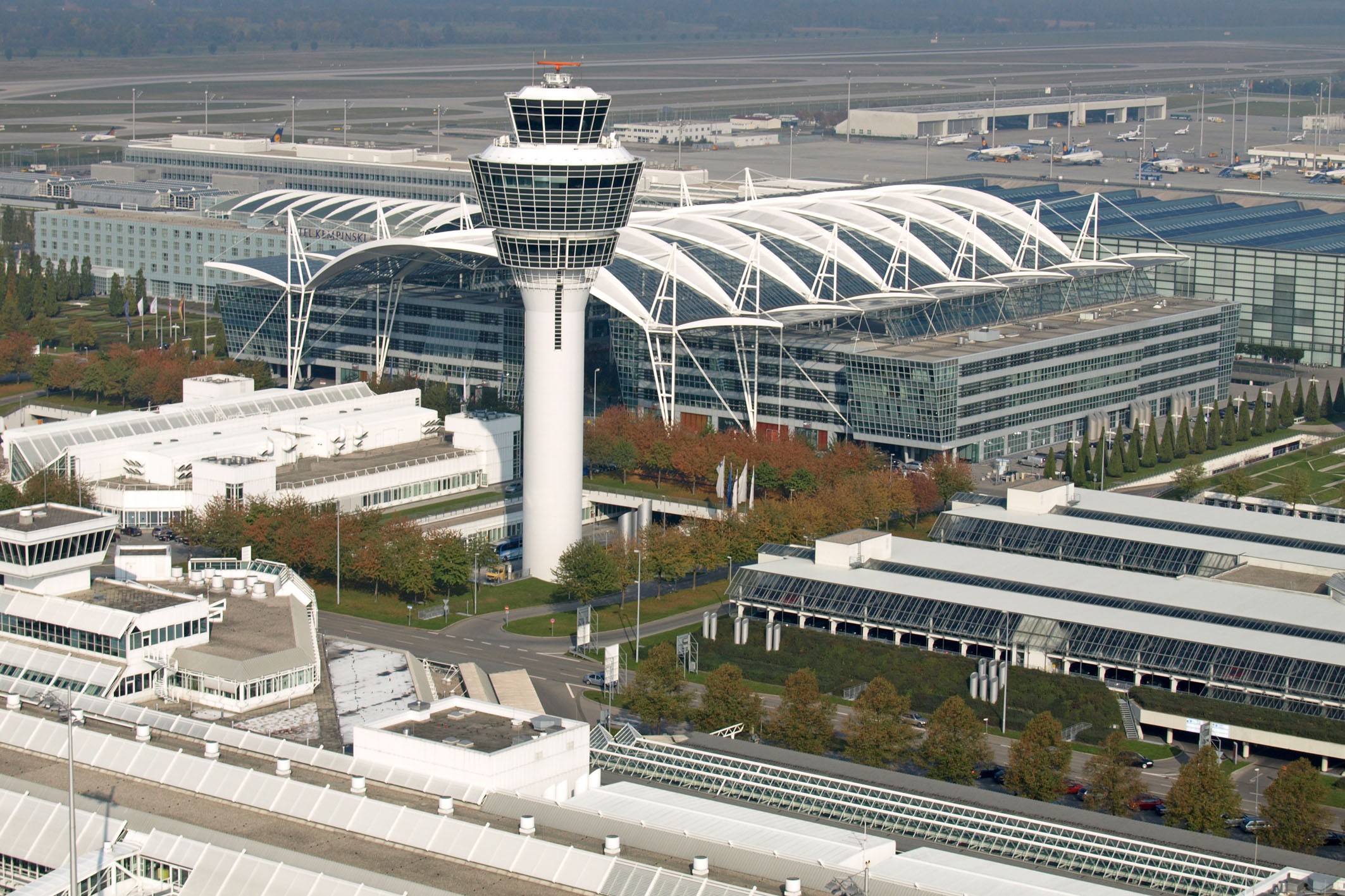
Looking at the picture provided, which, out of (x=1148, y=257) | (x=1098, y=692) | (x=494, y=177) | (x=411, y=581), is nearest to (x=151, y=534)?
(x=411, y=581)

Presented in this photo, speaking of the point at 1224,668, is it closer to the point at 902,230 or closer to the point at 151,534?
the point at 151,534

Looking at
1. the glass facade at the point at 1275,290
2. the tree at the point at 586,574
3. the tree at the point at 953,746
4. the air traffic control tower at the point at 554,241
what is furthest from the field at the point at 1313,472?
the tree at the point at 953,746

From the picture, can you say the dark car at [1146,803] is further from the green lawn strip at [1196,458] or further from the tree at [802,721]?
the green lawn strip at [1196,458]

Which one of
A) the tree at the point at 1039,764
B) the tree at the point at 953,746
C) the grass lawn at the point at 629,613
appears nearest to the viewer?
the tree at the point at 1039,764

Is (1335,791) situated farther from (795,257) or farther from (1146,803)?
(795,257)

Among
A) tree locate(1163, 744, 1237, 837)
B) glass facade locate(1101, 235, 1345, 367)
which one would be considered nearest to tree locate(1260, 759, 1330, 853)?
tree locate(1163, 744, 1237, 837)

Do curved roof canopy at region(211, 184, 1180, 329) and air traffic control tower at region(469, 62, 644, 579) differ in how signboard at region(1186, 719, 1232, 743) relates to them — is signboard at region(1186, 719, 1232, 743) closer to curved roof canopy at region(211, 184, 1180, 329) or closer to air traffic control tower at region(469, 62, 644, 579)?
air traffic control tower at region(469, 62, 644, 579)
